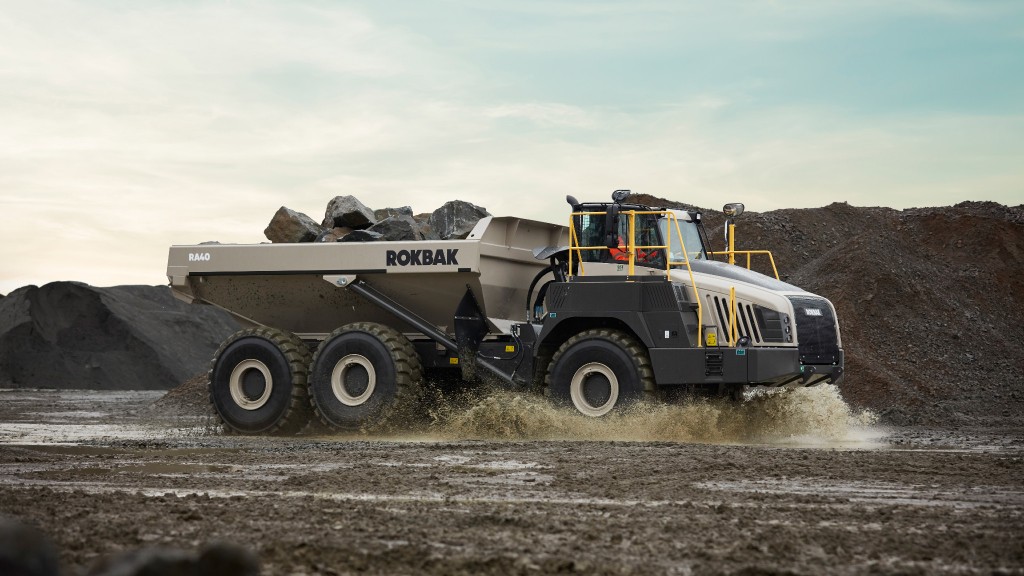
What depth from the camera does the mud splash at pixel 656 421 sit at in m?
14.0

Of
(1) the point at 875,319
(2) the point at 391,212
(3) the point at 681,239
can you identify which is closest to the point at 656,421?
(3) the point at 681,239

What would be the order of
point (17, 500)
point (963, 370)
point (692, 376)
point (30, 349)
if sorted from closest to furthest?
point (17, 500) < point (692, 376) < point (963, 370) < point (30, 349)

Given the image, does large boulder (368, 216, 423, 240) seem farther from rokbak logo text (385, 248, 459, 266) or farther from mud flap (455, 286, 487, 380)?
mud flap (455, 286, 487, 380)

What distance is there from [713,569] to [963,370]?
19690 mm

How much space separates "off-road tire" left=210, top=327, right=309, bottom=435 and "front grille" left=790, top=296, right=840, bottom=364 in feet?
22.0

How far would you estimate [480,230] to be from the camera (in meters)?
15.7

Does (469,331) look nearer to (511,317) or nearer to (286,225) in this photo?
(511,317)

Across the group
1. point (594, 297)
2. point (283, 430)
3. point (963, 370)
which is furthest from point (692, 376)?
point (963, 370)

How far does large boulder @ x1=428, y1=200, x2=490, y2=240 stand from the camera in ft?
65.1

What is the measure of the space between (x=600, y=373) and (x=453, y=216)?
635cm

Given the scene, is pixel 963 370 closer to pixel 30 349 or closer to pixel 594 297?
pixel 594 297

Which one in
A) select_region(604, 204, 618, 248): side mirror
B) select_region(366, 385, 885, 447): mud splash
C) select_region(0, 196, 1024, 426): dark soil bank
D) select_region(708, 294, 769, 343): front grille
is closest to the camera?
select_region(366, 385, 885, 447): mud splash

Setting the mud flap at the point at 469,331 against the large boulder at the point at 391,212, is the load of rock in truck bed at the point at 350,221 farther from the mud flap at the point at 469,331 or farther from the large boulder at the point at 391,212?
the mud flap at the point at 469,331

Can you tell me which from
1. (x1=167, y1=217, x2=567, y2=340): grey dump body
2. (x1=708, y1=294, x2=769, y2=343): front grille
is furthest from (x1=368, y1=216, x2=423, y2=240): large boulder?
(x1=708, y1=294, x2=769, y2=343): front grille
